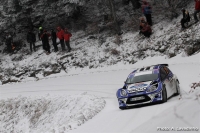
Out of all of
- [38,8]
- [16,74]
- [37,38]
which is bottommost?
[16,74]

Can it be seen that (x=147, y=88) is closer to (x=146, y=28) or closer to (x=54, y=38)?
(x=146, y=28)

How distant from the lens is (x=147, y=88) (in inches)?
547

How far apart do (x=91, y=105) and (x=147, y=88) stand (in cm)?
367

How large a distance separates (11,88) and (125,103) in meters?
15.6

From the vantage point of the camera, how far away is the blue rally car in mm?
13789

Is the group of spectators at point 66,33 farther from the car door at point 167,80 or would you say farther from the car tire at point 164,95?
the car tire at point 164,95

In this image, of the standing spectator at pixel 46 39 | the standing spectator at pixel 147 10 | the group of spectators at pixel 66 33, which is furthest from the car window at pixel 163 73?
the standing spectator at pixel 46 39

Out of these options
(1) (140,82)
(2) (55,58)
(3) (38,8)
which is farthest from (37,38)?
(1) (140,82)

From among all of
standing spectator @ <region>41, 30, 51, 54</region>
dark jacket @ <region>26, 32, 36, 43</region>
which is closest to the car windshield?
standing spectator @ <region>41, 30, 51, 54</region>

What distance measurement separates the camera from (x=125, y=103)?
558 inches

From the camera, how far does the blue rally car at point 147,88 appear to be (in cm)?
1379

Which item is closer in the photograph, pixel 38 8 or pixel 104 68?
pixel 104 68

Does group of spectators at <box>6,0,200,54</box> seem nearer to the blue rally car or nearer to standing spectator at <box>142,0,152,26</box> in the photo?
standing spectator at <box>142,0,152,26</box>

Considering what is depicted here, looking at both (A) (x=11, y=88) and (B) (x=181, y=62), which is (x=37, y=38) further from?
(B) (x=181, y=62)
